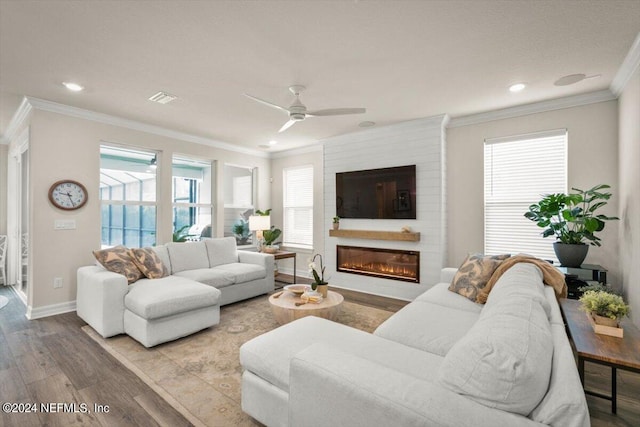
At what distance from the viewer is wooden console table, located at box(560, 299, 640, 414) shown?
1457mm

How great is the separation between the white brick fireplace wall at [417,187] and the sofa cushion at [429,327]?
1.96 metres

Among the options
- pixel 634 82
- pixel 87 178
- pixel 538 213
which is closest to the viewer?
pixel 634 82

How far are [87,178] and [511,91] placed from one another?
538 centimetres

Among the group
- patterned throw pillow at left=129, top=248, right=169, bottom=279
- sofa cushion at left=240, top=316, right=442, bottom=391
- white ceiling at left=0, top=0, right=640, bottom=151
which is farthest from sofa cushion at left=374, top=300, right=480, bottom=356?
patterned throw pillow at left=129, top=248, right=169, bottom=279

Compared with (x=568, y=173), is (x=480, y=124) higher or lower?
higher

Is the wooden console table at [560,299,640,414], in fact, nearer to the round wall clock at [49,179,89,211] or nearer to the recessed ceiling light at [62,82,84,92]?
the recessed ceiling light at [62,82,84,92]

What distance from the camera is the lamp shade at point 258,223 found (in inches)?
213

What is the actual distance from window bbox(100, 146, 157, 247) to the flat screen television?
3.09 meters

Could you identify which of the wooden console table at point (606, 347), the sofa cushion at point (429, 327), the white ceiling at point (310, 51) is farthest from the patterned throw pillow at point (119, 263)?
the wooden console table at point (606, 347)

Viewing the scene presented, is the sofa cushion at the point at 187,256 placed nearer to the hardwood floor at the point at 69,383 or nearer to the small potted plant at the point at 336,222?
the hardwood floor at the point at 69,383

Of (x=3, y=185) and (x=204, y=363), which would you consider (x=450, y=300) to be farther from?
(x=3, y=185)

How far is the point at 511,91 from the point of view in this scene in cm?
339

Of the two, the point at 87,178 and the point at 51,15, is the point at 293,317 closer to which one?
the point at 51,15

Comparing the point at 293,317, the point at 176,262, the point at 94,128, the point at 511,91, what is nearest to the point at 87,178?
the point at 94,128
